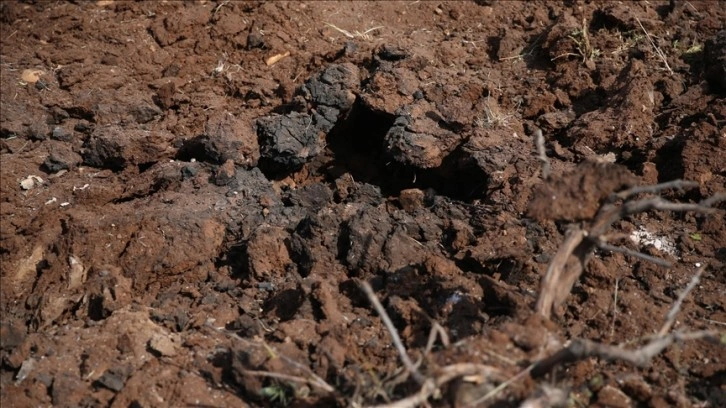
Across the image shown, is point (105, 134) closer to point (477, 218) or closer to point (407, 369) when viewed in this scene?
point (477, 218)

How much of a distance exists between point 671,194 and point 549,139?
75cm

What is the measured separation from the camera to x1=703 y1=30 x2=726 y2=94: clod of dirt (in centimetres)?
395

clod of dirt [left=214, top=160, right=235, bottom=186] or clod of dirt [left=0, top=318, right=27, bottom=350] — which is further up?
clod of dirt [left=214, top=160, right=235, bottom=186]

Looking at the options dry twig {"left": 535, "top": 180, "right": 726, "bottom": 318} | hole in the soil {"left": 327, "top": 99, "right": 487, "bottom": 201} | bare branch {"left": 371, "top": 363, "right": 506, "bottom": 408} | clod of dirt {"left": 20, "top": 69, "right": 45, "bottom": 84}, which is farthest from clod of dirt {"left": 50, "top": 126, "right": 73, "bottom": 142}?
dry twig {"left": 535, "top": 180, "right": 726, "bottom": 318}

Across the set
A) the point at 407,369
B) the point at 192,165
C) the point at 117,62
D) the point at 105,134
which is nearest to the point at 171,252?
the point at 192,165

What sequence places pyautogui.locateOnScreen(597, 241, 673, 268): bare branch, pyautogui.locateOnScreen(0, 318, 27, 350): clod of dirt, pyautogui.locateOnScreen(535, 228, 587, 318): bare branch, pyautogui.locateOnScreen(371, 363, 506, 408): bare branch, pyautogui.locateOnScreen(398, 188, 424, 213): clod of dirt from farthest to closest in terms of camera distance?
pyautogui.locateOnScreen(398, 188, 424, 213): clod of dirt → pyautogui.locateOnScreen(0, 318, 27, 350): clod of dirt → pyautogui.locateOnScreen(535, 228, 587, 318): bare branch → pyautogui.locateOnScreen(597, 241, 673, 268): bare branch → pyautogui.locateOnScreen(371, 363, 506, 408): bare branch

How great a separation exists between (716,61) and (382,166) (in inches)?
77.2

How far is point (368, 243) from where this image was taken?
3.41 metres

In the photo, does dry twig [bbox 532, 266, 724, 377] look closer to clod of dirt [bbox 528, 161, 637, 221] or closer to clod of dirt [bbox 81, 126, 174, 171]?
clod of dirt [bbox 528, 161, 637, 221]

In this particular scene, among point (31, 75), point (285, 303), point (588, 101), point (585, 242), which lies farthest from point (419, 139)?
point (31, 75)

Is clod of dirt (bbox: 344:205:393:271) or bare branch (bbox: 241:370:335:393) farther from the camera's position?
clod of dirt (bbox: 344:205:393:271)

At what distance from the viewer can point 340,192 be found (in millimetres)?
4102

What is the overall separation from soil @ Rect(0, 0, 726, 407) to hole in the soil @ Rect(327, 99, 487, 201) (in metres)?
0.02

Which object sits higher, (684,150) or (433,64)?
(684,150)
